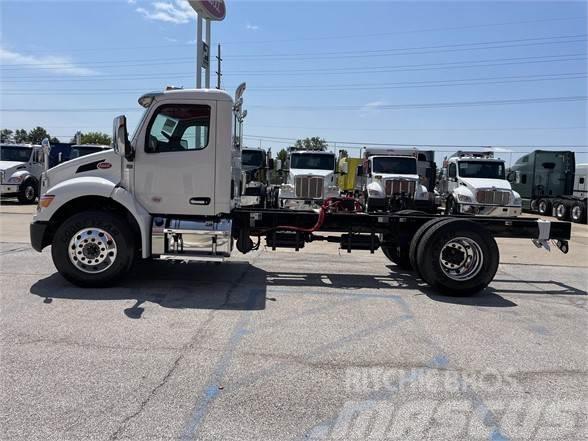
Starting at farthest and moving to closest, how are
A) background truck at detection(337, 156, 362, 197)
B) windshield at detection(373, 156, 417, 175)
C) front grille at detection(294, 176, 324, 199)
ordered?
background truck at detection(337, 156, 362, 197) < windshield at detection(373, 156, 417, 175) < front grille at detection(294, 176, 324, 199)

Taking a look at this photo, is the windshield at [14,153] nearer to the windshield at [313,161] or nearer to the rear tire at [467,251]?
the windshield at [313,161]

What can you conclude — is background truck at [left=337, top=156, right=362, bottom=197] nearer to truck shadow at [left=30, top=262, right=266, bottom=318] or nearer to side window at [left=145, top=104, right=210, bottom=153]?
truck shadow at [left=30, top=262, right=266, bottom=318]

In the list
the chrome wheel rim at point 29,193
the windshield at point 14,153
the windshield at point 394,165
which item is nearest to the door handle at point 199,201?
the windshield at point 394,165

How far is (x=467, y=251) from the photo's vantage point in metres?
7.07

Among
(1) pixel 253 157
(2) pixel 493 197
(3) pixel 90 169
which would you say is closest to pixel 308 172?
(1) pixel 253 157

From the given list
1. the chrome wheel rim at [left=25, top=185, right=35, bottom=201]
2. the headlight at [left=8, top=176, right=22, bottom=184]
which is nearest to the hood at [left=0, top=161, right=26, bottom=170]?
the headlight at [left=8, top=176, right=22, bottom=184]

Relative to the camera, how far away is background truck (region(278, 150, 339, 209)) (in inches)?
723

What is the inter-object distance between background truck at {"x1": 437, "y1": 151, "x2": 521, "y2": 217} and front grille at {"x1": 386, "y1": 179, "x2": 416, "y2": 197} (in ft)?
6.98

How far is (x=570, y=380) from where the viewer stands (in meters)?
4.14

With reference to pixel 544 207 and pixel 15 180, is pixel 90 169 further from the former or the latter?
pixel 544 207

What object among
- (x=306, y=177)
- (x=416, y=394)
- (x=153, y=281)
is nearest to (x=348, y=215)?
(x=153, y=281)

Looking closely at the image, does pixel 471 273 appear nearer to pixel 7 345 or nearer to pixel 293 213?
pixel 293 213

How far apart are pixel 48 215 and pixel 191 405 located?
439 centimetres

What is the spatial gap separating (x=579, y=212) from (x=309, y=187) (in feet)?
45.3
